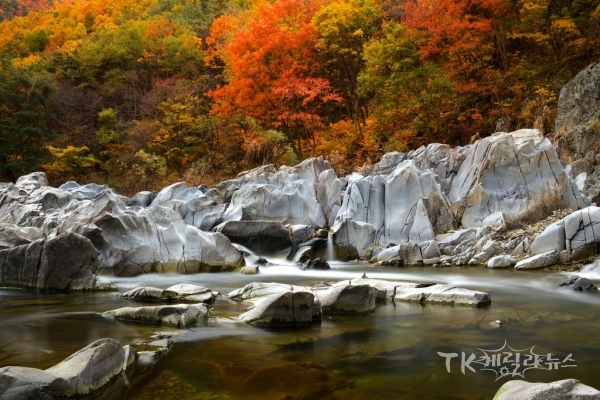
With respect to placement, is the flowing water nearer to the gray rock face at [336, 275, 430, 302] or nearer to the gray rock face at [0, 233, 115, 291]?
the gray rock face at [336, 275, 430, 302]

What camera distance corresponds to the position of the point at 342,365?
19.6ft

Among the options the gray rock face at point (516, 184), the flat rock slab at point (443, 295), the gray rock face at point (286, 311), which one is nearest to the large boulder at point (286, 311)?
the gray rock face at point (286, 311)

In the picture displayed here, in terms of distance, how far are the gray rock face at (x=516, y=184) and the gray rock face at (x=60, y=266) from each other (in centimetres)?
1116

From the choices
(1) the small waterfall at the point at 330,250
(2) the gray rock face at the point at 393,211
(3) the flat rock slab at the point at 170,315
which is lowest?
(3) the flat rock slab at the point at 170,315

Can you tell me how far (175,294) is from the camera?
953 cm

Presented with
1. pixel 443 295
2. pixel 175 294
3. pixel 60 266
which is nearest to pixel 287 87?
pixel 60 266

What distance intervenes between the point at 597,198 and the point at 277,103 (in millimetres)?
19038

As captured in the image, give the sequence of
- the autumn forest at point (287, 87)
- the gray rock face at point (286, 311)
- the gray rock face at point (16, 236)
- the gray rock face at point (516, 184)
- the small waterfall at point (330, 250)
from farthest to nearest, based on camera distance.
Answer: the autumn forest at point (287, 87) → the small waterfall at point (330, 250) → the gray rock face at point (516, 184) → the gray rock face at point (16, 236) → the gray rock face at point (286, 311)

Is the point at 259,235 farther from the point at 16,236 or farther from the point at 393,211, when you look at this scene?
the point at 16,236

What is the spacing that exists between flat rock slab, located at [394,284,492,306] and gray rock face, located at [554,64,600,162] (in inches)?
523

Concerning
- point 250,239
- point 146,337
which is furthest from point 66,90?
point 146,337

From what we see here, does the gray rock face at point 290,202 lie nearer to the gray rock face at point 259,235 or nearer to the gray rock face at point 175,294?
the gray rock face at point 259,235

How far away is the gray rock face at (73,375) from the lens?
4445 millimetres

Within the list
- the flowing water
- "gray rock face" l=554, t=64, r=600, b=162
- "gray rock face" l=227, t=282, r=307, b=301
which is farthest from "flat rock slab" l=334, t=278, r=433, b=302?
"gray rock face" l=554, t=64, r=600, b=162
